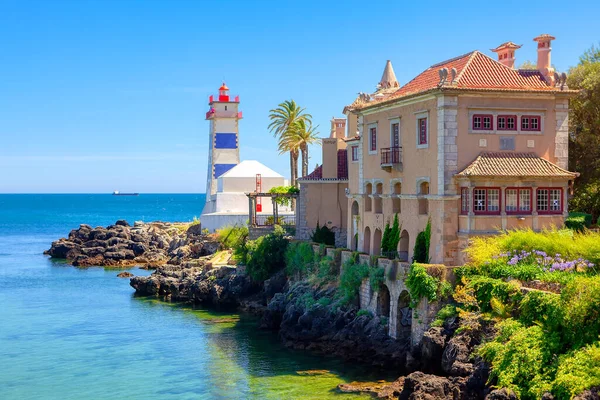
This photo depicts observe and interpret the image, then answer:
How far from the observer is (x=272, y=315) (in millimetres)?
44219

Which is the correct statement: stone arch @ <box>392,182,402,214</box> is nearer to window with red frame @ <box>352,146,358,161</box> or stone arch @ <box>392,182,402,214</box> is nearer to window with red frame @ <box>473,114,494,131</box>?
window with red frame @ <box>473,114,494,131</box>

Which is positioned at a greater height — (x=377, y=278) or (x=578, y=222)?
(x=578, y=222)

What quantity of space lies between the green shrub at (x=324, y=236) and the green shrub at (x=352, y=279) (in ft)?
33.0

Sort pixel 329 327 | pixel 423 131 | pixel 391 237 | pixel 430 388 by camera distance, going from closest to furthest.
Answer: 1. pixel 430 388
2. pixel 423 131
3. pixel 329 327
4. pixel 391 237

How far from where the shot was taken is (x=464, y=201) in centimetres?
3541

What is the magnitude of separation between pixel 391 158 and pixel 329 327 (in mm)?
8599

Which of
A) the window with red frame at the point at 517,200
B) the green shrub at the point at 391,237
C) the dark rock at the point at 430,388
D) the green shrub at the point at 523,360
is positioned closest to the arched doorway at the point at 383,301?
the green shrub at the point at 391,237

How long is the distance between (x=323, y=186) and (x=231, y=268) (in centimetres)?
799

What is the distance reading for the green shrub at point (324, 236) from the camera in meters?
50.5

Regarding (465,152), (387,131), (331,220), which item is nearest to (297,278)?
(331,220)

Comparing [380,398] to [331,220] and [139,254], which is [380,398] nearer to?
[331,220]

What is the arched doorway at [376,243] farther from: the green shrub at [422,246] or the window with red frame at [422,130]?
the window with red frame at [422,130]

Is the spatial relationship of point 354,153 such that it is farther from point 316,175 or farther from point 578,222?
point 578,222

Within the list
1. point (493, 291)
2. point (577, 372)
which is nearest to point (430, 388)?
point (493, 291)
